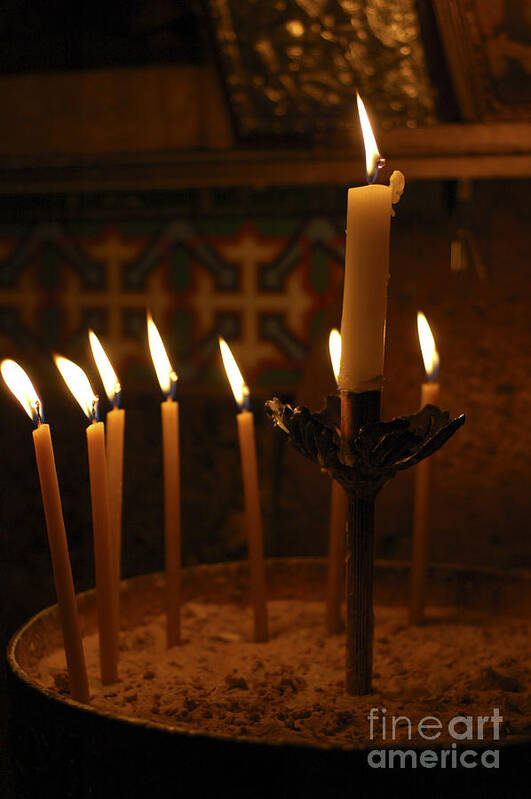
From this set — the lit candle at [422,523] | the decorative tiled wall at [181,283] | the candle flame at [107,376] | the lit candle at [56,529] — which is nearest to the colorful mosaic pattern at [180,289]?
the decorative tiled wall at [181,283]

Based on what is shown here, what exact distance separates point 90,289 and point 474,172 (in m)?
0.70

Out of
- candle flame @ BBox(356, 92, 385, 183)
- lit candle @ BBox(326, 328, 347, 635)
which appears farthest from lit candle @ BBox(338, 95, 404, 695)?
lit candle @ BBox(326, 328, 347, 635)

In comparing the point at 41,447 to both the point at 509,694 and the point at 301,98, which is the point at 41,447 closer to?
the point at 509,694

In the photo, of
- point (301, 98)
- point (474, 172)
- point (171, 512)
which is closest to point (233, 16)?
point (301, 98)

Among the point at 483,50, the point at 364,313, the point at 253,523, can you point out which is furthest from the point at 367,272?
the point at 483,50

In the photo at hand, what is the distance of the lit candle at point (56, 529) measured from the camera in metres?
0.61

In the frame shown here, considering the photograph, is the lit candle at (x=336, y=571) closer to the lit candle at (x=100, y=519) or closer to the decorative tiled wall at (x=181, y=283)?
the lit candle at (x=100, y=519)

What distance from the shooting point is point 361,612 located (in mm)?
644

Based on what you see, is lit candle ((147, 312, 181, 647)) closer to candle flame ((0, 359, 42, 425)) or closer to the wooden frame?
candle flame ((0, 359, 42, 425))

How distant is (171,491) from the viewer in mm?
821

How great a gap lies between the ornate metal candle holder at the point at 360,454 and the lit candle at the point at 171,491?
0.58 feet

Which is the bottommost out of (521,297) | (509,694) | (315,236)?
(509,694)

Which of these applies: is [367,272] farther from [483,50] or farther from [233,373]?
[483,50]

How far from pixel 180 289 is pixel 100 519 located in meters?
0.81
